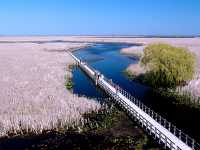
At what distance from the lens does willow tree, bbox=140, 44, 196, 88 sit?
171 feet

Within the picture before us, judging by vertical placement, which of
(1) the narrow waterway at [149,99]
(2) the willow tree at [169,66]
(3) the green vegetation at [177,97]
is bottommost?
(1) the narrow waterway at [149,99]

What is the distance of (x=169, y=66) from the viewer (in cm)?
5259

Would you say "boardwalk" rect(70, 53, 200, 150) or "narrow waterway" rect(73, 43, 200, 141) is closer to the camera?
"boardwalk" rect(70, 53, 200, 150)

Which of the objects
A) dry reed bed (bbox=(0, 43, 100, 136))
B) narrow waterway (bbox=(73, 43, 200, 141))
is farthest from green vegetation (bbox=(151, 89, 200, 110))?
dry reed bed (bbox=(0, 43, 100, 136))

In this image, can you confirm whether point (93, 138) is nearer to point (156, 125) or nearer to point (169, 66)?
point (156, 125)

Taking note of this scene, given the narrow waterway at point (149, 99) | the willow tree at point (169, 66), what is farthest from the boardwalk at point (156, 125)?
the willow tree at point (169, 66)

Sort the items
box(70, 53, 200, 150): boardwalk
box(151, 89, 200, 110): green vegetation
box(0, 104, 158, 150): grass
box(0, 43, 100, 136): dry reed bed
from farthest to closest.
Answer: box(151, 89, 200, 110): green vegetation → box(0, 43, 100, 136): dry reed bed → box(0, 104, 158, 150): grass → box(70, 53, 200, 150): boardwalk

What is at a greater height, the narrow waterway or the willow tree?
the willow tree

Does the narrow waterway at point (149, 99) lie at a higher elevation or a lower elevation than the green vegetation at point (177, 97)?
lower

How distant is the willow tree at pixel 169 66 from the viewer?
171 feet

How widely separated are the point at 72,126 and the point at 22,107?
27.6ft

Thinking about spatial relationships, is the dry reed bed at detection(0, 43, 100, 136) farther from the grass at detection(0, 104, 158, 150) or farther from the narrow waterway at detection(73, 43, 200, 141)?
the narrow waterway at detection(73, 43, 200, 141)

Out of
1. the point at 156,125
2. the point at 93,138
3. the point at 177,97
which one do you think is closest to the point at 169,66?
the point at 177,97

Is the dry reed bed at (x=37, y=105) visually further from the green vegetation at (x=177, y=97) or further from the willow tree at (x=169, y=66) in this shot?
the willow tree at (x=169, y=66)
